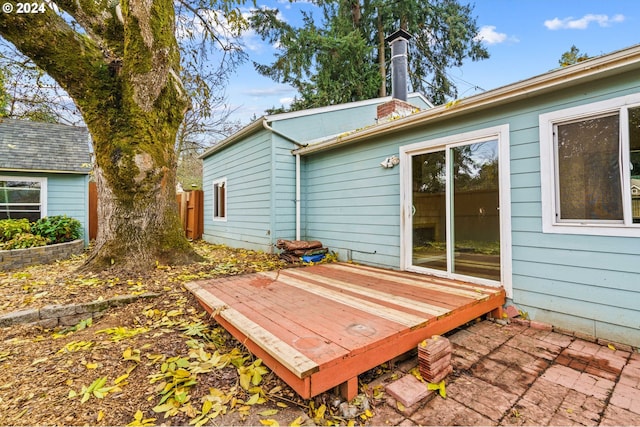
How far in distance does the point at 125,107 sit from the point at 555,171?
545 centimetres

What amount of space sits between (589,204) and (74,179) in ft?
33.7

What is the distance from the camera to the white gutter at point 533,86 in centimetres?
227

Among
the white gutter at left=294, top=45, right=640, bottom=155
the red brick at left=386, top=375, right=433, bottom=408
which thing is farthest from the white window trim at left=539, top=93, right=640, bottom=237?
the red brick at left=386, top=375, right=433, bottom=408

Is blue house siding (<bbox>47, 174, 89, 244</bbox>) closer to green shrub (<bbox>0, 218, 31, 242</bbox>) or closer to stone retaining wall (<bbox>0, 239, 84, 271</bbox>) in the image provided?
green shrub (<bbox>0, 218, 31, 242</bbox>)

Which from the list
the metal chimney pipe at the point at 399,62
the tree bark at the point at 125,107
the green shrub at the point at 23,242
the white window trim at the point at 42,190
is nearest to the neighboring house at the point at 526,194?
the metal chimney pipe at the point at 399,62

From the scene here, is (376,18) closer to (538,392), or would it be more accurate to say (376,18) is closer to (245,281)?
(245,281)

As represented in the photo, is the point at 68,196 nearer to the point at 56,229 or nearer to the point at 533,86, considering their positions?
→ the point at 56,229

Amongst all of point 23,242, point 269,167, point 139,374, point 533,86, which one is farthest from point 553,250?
point 23,242

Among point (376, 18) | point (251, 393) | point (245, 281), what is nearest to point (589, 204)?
point (251, 393)

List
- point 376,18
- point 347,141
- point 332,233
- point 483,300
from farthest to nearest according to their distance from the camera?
point 376,18 → point 332,233 → point 347,141 → point 483,300

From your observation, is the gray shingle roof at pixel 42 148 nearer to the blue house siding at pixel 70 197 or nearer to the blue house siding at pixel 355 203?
the blue house siding at pixel 70 197

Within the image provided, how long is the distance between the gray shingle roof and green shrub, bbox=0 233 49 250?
7.02 ft

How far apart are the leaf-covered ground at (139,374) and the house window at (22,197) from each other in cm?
521

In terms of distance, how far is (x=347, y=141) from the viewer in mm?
4969
